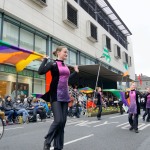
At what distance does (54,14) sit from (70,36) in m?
3.85

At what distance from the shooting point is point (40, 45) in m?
23.9

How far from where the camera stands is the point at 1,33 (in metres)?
18.6

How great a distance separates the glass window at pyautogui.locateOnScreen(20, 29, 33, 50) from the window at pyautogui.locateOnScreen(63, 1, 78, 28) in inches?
236

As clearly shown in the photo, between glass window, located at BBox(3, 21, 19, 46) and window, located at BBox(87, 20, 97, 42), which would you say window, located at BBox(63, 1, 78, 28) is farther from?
glass window, located at BBox(3, 21, 19, 46)

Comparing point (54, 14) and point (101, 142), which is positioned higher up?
point (54, 14)

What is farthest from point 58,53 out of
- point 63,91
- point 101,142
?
point 101,142

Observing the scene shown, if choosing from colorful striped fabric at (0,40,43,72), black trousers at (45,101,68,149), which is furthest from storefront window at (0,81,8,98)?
black trousers at (45,101,68,149)

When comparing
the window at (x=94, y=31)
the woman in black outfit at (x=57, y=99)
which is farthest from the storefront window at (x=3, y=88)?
the window at (x=94, y=31)

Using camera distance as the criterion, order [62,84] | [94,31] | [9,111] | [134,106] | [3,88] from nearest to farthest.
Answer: [62,84] < [134,106] < [9,111] < [3,88] < [94,31]

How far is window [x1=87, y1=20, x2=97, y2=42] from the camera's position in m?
33.2

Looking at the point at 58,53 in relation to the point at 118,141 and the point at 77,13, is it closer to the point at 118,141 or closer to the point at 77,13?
the point at 118,141

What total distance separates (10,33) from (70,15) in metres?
10.6

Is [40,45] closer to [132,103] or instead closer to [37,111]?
[37,111]

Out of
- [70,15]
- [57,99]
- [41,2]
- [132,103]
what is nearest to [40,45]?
[41,2]
